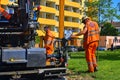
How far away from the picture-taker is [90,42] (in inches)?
546

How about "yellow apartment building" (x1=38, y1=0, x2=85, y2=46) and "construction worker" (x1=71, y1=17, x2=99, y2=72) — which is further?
"yellow apartment building" (x1=38, y1=0, x2=85, y2=46)

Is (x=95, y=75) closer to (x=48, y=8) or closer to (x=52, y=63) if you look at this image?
(x=52, y=63)

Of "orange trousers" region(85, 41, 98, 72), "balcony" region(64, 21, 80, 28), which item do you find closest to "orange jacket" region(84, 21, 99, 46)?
"orange trousers" region(85, 41, 98, 72)

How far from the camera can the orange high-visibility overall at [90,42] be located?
1386 cm

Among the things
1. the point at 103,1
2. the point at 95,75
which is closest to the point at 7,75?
the point at 95,75

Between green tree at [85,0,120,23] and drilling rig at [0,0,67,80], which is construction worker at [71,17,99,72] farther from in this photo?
green tree at [85,0,120,23]

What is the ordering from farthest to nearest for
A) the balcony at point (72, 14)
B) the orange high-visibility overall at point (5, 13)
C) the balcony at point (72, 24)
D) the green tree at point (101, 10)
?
the balcony at point (72, 14)
the balcony at point (72, 24)
the green tree at point (101, 10)
the orange high-visibility overall at point (5, 13)

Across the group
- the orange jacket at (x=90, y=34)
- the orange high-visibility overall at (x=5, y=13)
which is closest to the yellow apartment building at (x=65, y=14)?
the orange jacket at (x=90, y=34)

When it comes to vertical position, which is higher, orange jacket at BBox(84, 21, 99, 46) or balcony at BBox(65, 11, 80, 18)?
orange jacket at BBox(84, 21, 99, 46)

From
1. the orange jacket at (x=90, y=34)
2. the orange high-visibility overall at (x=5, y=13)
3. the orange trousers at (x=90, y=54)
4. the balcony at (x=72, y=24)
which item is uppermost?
the orange high-visibility overall at (x=5, y=13)

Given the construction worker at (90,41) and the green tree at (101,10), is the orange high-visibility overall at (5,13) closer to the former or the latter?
the construction worker at (90,41)

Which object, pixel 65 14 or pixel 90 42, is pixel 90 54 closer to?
pixel 90 42

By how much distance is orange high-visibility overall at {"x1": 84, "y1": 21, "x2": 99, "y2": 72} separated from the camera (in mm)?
13859

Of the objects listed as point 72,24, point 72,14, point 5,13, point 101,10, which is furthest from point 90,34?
point 72,14
